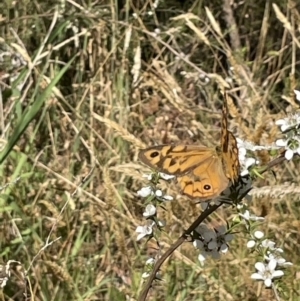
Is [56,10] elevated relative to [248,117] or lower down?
elevated

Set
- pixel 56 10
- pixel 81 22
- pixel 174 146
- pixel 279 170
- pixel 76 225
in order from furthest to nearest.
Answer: pixel 81 22, pixel 56 10, pixel 279 170, pixel 76 225, pixel 174 146

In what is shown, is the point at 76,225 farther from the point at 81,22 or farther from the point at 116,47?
the point at 81,22

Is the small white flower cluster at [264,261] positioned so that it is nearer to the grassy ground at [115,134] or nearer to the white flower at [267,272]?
the white flower at [267,272]

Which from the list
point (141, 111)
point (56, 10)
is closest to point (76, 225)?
point (141, 111)

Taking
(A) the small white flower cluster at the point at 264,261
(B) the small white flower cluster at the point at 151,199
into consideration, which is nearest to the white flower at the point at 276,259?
(A) the small white flower cluster at the point at 264,261

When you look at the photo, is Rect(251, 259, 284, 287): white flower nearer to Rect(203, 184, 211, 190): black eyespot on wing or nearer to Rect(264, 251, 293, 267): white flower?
Rect(264, 251, 293, 267): white flower

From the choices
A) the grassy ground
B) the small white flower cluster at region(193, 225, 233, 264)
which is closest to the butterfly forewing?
the small white flower cluster at region(193, 225, 233, 264)
